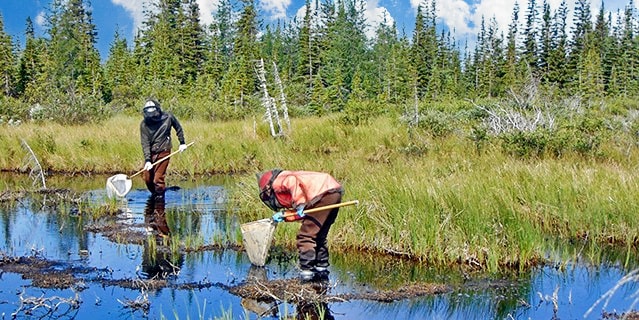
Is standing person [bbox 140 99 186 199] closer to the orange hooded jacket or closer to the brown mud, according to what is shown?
the brown mud

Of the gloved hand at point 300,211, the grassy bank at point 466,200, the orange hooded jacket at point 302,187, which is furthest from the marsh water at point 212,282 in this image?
the orange hooded jacket at point 302,187

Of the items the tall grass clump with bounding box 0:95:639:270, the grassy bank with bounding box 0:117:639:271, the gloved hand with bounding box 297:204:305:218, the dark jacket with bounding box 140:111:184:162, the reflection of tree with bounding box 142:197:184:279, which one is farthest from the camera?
the dark jacket with bounding box 140:111:184:162

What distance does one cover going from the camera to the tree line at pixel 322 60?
162ft

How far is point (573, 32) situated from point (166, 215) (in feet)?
205

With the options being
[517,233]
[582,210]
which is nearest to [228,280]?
[517,233]

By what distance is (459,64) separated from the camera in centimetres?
6800

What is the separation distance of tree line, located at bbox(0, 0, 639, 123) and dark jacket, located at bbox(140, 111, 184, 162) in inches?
1189

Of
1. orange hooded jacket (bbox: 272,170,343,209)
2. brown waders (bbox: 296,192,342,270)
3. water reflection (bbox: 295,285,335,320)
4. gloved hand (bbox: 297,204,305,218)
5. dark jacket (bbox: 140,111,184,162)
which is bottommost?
water reflection (bbox: 295,285,335,320)

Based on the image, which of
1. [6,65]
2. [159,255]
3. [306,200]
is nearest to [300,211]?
[306,200]

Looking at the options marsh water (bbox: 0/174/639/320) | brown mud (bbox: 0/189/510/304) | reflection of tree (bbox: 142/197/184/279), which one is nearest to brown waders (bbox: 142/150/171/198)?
reflection of tree (bbox: 142/197/184/279)

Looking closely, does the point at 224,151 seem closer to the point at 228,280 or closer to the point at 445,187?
the point at 445,187

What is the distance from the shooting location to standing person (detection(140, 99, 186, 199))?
38.5ft

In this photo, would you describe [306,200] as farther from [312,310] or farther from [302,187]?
[312,310]

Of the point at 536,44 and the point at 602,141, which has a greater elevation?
the point at 536,44
